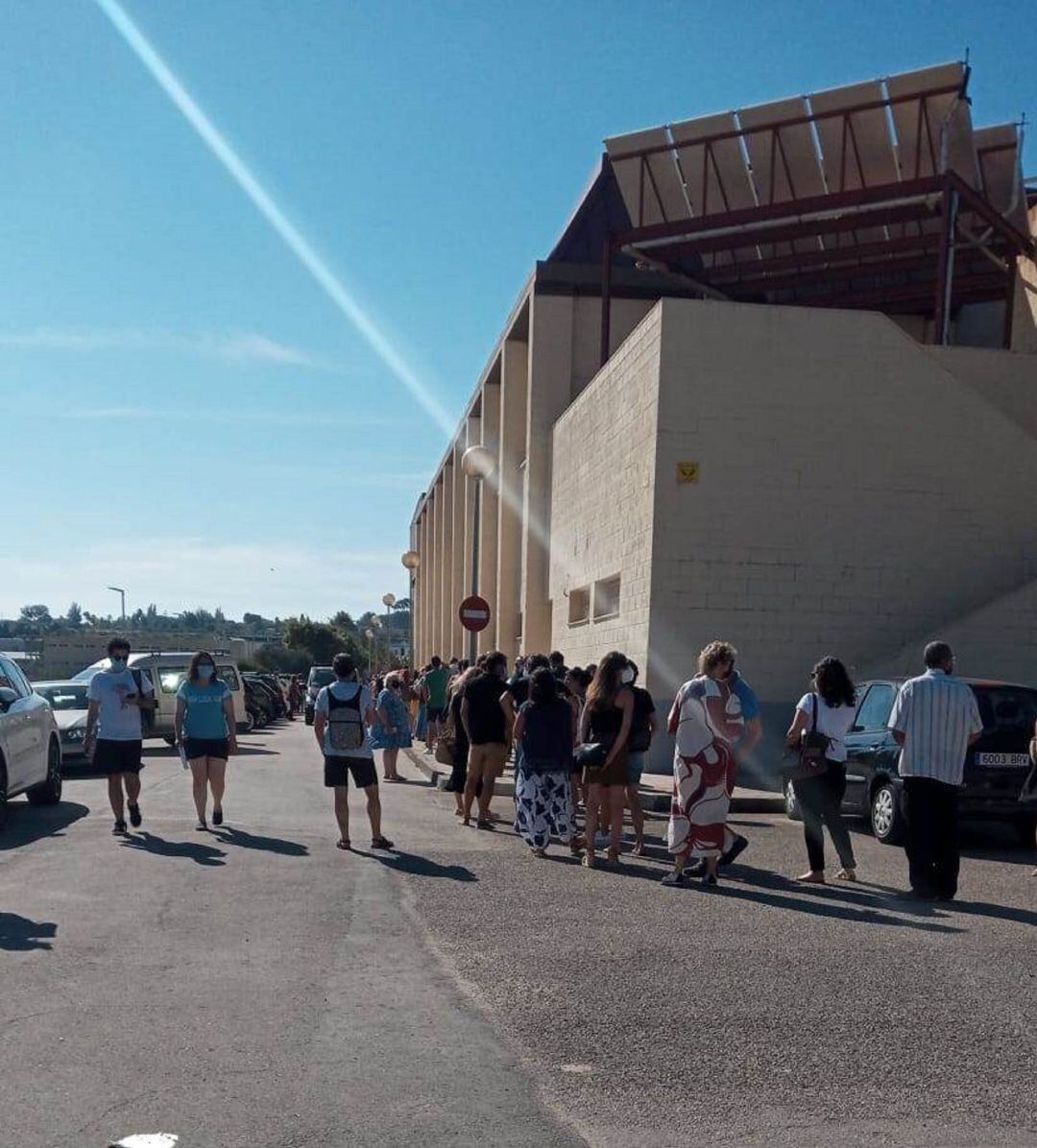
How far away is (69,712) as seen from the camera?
19.9 metres

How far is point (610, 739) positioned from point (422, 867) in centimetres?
187

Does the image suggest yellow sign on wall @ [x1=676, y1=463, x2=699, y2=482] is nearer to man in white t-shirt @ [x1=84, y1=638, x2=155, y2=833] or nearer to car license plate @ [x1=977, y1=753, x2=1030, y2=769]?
car license plate @ [x1=977, y1=753, x2=1030, y2=769]

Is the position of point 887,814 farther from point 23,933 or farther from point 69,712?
point 69,712

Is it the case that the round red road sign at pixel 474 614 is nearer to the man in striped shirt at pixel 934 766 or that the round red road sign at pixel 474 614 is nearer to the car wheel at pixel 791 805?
the car wheel at pixel 791 805

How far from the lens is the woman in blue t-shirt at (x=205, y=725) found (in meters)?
12.6

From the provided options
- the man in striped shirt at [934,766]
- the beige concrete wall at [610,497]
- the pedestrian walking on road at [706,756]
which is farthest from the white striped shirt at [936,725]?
the beige concrete wall at [610,497]

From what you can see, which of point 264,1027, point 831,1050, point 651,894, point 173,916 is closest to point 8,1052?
point 264,1027

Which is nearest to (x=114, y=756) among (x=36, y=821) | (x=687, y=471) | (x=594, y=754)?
(x=36, y=821)

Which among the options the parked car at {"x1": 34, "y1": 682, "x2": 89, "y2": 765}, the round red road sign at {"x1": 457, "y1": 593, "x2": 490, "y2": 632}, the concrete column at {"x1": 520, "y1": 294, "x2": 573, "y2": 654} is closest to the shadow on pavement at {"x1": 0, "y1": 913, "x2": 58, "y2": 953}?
the parked car at {"x1": 34, "y1": 682, "x2": 89, "y2": 765}

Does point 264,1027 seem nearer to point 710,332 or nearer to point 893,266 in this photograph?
point 710,332

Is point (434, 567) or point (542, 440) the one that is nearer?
point (542, 440)

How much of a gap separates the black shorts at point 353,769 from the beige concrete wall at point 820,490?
9.42 metres

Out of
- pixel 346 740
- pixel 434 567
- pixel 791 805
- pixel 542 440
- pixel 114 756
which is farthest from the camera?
pixel 434 567

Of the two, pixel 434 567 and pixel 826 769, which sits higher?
pixel 434 567
